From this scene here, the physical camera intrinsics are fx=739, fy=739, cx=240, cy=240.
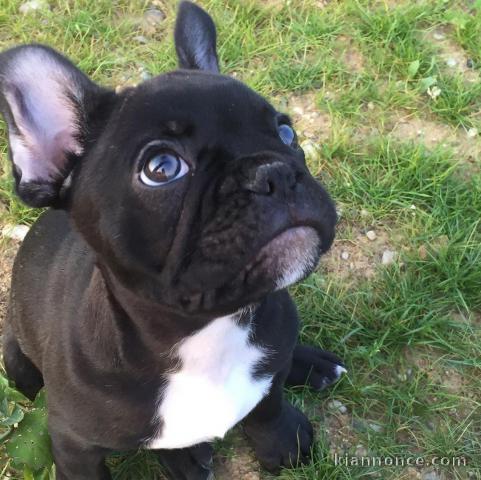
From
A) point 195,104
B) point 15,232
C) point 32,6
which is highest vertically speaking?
point 195,104

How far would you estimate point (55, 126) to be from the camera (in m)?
1.90

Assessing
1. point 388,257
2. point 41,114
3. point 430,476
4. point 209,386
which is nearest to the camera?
point 41,114

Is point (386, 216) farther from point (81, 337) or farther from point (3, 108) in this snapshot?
point (3, 108)

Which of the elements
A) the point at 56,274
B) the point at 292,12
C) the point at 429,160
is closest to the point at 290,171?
the point at 56,274

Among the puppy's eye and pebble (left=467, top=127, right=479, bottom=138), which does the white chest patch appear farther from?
pebble (left=467, top=127, right=479, bottom=138)

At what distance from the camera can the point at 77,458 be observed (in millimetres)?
2340

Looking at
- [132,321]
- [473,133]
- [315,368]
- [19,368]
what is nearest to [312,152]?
[473,133]

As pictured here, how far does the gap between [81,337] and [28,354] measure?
1.86 feet

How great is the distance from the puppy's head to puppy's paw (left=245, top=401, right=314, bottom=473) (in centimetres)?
105

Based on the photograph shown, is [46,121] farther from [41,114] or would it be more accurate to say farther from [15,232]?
[15,232]

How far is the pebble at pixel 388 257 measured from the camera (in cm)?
328

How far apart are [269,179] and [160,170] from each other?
27 cm

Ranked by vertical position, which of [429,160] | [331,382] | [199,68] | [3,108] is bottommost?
[331,382]

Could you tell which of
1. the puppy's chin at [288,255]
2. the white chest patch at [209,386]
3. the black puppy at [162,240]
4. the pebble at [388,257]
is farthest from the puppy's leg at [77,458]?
the pebble at [388,257]
